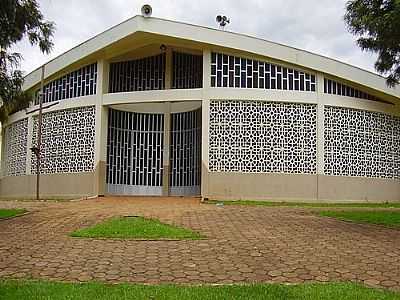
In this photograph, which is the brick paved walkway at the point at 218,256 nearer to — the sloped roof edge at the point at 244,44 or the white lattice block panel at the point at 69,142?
the sloped roof edge at the point at 244,44

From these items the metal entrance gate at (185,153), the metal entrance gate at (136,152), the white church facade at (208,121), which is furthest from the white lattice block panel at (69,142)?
the metal entrance gate at (185,153)

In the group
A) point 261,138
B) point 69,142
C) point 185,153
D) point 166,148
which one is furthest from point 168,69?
point 261,138

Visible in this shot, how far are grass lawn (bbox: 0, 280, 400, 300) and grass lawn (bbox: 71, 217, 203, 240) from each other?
2864 mm

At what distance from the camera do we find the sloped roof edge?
61.5 ft

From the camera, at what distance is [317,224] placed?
32.2 feet

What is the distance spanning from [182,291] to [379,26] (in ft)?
23.2

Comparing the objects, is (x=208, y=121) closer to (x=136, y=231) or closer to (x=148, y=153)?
(x=148, y=153)

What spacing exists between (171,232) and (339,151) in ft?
41.8

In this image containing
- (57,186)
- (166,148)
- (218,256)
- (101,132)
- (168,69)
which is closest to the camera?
(218,256)

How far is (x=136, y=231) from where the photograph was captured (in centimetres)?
823

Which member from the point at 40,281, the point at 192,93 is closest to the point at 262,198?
the point at 192,93

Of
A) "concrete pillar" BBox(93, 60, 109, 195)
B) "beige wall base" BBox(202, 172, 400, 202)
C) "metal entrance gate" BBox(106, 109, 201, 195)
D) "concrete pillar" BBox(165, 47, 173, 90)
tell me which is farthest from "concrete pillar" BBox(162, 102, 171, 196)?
"beige wall base" BBox(202, 172, 400, 202)

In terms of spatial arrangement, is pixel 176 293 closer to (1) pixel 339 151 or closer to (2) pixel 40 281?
(2) pixel 40 281

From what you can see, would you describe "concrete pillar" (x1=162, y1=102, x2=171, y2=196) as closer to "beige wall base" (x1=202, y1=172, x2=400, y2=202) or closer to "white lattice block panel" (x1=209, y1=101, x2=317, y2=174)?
"beige wall base" (x1=202, y1=172, x2=400, y2=202)
